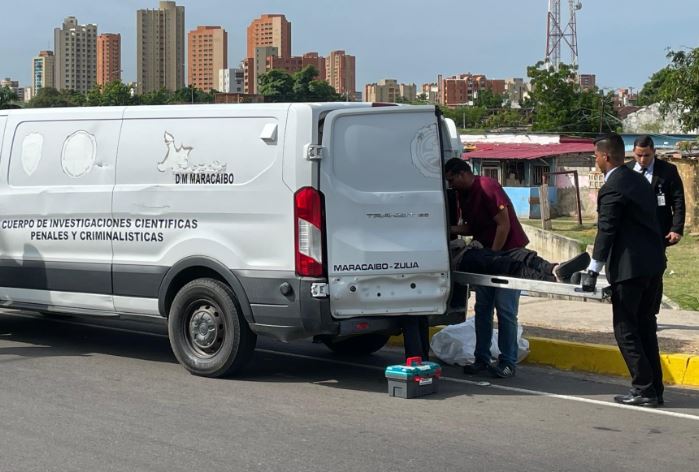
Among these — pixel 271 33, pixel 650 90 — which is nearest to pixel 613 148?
pixel 650 90

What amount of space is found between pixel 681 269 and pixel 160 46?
101203 mm

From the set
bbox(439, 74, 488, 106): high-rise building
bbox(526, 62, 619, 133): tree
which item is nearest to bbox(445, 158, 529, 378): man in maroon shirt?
bbox(526, 62, 619, 133): tree

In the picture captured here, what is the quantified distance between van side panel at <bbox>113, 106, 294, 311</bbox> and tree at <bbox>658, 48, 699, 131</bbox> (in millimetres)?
22748

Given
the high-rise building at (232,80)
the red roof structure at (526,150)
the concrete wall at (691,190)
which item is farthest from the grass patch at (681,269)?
the high-rise building at (232,80)

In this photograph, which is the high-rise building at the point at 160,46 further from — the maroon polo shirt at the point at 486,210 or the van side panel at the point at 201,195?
the maroon polo shirt at the point at 486,210

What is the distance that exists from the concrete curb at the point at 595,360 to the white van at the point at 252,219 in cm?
163

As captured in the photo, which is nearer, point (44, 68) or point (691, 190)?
point (691, 190)

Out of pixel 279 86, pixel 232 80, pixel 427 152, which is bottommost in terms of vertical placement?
pixel 427 152

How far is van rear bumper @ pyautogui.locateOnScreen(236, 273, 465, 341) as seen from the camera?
296 inches

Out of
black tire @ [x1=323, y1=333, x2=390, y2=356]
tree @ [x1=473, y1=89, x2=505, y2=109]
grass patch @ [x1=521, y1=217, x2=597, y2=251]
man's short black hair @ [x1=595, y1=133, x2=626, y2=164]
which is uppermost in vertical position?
tree @ [x1=473, y1=89, x2=505, y2=109]

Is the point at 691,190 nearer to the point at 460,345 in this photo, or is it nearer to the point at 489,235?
the point at 460,345

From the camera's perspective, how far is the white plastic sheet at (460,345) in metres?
8.97

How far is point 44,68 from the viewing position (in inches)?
5512

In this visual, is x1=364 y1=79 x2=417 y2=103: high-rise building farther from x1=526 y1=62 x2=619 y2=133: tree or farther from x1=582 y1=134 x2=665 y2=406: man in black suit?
x1=582 y1=134 x2=665 y2=406: man in black suit
